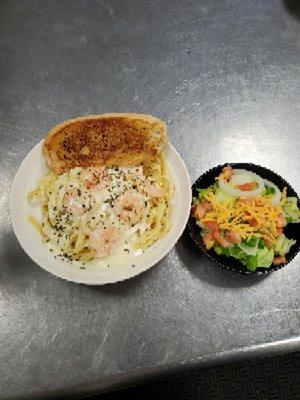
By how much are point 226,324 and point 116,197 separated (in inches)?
20.2

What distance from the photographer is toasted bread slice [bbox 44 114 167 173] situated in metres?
1.58

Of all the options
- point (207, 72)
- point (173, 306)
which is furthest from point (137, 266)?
point (207, 72)

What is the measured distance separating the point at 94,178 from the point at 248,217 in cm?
48

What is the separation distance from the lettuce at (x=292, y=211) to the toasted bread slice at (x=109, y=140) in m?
0.44

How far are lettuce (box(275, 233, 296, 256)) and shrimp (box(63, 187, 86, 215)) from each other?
590 mm

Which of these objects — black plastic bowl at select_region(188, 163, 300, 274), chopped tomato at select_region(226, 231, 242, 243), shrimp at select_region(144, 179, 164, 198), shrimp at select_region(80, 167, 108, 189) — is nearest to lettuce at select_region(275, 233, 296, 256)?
black plastic bowl at select_region(188, 163, 300, 274)

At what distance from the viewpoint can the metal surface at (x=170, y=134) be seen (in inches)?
57.7

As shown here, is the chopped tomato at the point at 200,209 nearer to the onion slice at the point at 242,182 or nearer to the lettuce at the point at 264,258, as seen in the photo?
the onion slice at the point at 242,182

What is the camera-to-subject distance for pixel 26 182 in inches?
60.6

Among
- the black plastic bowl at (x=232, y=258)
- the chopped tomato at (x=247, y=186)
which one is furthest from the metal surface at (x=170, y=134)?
the chopped tomato at (x=247, y=186)

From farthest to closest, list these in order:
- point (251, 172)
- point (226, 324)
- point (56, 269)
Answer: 1. point (251, 172)
2. point (226, 324)
3. point (56, 269)

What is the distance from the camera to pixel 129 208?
148cm

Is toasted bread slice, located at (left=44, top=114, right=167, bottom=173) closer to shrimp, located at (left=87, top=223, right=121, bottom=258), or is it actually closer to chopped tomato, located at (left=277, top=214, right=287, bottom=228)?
shrimp, located at (left=87, top=223, right=121, bottom=258)

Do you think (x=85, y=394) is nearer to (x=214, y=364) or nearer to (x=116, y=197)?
(x=214, y=364)
